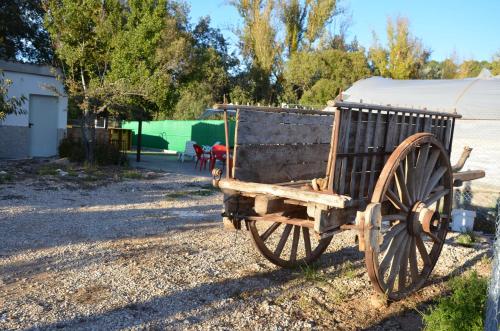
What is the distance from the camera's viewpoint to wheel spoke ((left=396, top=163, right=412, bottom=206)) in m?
4.50

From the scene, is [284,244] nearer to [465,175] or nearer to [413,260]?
[413,260]

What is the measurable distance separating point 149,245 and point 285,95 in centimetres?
2815

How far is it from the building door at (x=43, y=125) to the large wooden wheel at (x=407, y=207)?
14.7 metres

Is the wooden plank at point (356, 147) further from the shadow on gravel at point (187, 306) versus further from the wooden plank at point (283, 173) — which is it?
the shadow on gravel at point (187, 306)

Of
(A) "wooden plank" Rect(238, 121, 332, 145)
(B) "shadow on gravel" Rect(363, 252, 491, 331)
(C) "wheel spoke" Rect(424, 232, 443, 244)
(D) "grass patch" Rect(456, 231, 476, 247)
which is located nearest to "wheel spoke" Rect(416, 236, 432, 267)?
(C) "wheel spoke" Rect(424, 232, 443, 244)

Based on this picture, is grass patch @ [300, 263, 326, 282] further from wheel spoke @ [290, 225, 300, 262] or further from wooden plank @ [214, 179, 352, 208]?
wooden plank @ [214, 179, 352, 208]

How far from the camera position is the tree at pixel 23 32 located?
71.1ft

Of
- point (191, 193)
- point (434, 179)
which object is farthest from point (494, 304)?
point (191, 193)

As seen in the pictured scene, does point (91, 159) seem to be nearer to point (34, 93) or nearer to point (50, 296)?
point (34, 93)

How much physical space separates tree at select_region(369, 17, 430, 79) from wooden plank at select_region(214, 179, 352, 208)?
99.2 feet

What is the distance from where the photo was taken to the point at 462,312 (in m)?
3.79

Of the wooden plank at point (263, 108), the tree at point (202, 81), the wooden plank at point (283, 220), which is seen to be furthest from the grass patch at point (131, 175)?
the tree at point (202, 81)

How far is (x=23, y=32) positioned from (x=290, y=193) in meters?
22.7

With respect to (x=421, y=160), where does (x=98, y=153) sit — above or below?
below
